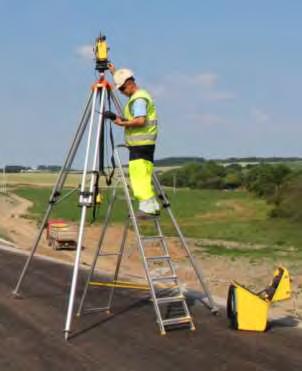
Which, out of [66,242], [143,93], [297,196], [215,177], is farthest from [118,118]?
[215,177]

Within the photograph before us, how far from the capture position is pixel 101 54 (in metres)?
9.53

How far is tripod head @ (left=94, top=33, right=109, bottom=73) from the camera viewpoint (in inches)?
373

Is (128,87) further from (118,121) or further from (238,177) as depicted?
(238,177)

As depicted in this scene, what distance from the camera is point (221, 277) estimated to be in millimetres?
17094

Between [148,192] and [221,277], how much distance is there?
8812mm

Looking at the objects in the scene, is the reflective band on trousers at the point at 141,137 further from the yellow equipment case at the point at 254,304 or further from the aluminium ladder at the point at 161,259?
the yellow equipment case at the point at 254,304

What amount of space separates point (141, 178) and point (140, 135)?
0.56m

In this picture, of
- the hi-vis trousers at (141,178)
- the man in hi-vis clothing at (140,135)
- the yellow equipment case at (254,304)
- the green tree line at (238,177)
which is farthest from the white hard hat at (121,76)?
the green tree line at (238,177)

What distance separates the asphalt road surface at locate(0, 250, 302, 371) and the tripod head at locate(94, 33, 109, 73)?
348cm

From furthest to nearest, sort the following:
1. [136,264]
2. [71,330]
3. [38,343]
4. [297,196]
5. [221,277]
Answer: [297,196]
[136,264]
[221,277]
[71,330]
[38,343]

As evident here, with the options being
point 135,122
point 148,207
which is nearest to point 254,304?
point 148,207

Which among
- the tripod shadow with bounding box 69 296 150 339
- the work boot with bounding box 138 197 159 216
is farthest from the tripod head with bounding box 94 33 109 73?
the tripod shadow with bounding box 69 296 150 339

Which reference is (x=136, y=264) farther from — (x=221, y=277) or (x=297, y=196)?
(x=297, y=196)

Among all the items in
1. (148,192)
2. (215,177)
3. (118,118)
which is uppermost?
(118,118)
